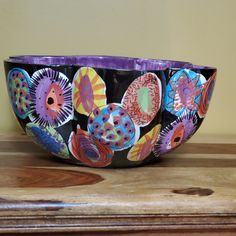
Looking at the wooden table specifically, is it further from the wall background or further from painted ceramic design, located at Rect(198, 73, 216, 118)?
the wall background

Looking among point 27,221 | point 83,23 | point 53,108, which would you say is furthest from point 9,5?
point 27,221

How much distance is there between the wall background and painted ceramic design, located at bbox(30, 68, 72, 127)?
0.32 metres

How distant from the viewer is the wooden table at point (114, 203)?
44cm

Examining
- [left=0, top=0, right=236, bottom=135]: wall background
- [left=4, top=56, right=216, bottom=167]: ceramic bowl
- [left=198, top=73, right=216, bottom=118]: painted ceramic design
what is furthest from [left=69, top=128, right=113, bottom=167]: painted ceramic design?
[left=0, top=0, right=236, bottom=135]: wall background

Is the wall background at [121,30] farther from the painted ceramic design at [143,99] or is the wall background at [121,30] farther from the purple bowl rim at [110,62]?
the painted ceramic design at [143,99]

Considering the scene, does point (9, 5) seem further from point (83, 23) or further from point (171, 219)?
point (171, 219)

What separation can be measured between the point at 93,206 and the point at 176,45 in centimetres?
50

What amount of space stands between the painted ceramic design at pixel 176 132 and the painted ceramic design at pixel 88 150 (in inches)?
2.7

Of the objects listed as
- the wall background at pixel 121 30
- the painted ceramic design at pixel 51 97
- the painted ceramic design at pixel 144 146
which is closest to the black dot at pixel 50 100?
the painted ceramic design at pixel 51 97

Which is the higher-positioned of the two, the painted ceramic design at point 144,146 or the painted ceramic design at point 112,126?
the painted ceramic design at point 112,126

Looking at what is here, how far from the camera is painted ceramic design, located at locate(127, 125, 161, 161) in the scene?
538 mm

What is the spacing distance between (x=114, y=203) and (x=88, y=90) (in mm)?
135

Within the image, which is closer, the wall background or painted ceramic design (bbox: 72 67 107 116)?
painted ceramic design (bbox: 72 67 107 116)

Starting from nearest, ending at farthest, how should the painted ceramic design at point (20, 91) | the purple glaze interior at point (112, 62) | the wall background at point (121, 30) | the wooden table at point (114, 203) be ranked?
the wooden table at point (114, 203)
the painted ceramic design at point (20, 91)
the purple glaze interior at point (112, 62)
the wall background at point (121, 30)
